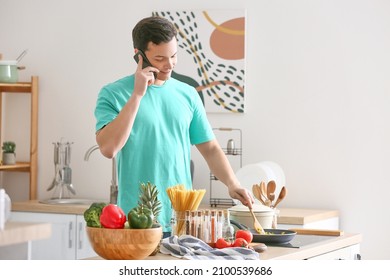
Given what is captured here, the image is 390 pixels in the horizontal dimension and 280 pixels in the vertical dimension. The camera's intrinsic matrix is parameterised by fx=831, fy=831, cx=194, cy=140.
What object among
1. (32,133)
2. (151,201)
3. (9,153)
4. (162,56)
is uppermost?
(162,56)

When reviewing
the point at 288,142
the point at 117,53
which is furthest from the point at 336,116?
the point at 117,53

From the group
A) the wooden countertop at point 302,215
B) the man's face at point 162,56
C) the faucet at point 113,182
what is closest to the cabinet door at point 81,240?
the faucet at point 113,182

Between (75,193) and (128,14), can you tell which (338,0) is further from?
(75,193)

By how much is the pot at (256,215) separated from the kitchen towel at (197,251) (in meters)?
0.47

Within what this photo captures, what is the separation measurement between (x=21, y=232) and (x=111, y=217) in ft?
2.15

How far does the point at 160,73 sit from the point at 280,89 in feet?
6.84

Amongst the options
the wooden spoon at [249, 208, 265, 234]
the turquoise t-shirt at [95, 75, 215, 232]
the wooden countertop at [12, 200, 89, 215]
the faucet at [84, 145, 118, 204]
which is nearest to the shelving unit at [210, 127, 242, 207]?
the faucet at [84, 145, 118, 204]

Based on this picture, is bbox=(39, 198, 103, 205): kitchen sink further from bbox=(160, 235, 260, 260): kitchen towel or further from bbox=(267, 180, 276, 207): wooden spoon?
bbox=(160, 235, 260, 260): kitchen towel

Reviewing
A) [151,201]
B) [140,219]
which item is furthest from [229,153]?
[140,219]

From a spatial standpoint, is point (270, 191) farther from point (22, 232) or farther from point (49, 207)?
point (49, 207)

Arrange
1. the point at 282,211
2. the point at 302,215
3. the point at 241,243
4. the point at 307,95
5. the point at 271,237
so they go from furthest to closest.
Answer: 1. the point at 307,95
2. the point at 282,211
3. the point at 302,215
4. the point at 271,237
5. the point at 241,243

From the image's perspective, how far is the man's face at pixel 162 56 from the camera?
3070mm

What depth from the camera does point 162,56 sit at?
10.1 ft

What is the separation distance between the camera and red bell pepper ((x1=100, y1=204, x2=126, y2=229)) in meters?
2.46
